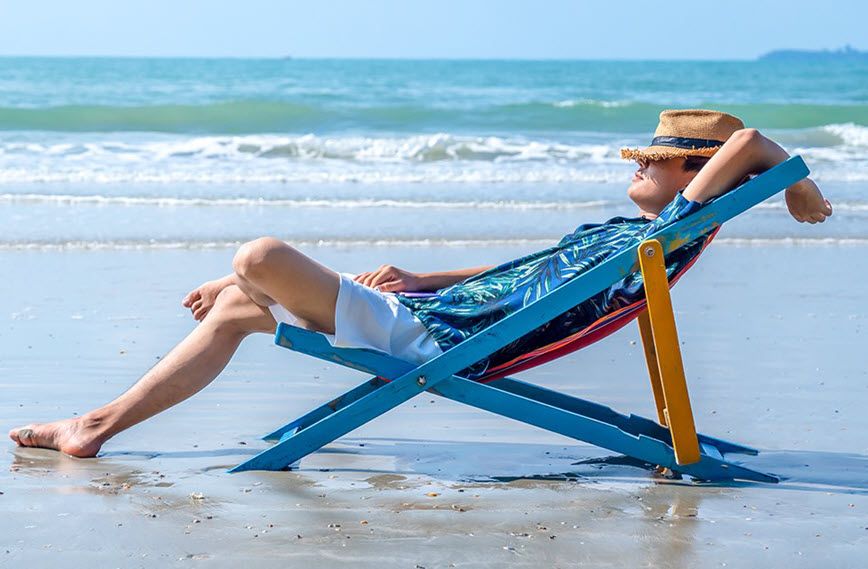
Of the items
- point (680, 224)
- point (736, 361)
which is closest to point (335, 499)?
point (680, 224)

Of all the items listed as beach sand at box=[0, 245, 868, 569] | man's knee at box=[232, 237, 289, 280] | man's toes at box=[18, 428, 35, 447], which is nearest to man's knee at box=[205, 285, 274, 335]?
man's knee at box=[232, 237, 289, 280]

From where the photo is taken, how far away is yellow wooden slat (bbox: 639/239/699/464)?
3.55 metres

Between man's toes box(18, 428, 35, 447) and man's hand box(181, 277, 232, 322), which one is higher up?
man's hand box(181, 277, 232, 322)

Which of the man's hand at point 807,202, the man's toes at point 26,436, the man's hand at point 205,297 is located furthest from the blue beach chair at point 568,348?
the man's toes at point 26,436

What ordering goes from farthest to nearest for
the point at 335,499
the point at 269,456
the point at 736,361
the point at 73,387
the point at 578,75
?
1. the point at 578,75
2. the point at 736,361
3. the point at 73,387
4. the point at 269,456
5. the point at 335,499

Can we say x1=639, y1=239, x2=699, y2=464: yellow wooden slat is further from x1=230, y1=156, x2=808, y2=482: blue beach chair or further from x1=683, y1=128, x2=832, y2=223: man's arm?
x1=683, y1=128, x2=832, y2=223: man's arm

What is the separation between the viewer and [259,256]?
3621 millimetres

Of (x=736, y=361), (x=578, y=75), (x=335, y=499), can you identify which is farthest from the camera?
(x=578, y=75)

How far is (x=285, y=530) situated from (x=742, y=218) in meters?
8.01

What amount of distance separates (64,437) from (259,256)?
39.5 inches

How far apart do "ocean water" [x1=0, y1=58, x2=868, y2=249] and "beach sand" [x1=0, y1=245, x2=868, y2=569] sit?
3273 mm

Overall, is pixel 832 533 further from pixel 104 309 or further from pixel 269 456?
pixel 104 309

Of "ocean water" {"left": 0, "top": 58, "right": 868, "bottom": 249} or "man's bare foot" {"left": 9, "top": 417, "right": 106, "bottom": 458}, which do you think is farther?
"ocean water" {"left": 0, "top": 58, "right": 868, "bottom": 249}

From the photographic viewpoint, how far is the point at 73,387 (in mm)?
5016
